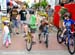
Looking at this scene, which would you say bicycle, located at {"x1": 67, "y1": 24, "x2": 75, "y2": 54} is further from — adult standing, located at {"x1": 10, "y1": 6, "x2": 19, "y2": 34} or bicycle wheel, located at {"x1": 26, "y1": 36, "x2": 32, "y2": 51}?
adult standing, located at {"x1": 10, "y1": 6, "x2": 19, "y2": 34}

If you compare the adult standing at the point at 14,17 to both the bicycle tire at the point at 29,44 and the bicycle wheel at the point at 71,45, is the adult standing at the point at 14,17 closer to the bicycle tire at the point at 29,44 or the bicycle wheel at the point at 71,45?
the bicycle tire at the point at 29,44

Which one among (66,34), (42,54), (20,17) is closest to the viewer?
(42,54)

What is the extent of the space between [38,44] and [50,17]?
35.7ft

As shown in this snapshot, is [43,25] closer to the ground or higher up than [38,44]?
higher up

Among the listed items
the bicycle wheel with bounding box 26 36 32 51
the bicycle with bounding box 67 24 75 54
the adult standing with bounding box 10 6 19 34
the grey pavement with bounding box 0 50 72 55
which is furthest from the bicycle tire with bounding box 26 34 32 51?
the adult standing with bounding box 10 6 19 34

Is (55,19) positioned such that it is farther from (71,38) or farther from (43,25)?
(71,38)

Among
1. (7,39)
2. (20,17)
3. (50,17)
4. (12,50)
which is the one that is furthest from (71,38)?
(50,17)

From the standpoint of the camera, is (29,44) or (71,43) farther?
(29,44)

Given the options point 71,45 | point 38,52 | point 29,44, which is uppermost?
point 71,45

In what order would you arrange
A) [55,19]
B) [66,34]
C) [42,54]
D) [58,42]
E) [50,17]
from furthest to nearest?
1. [50,17]
2. [55,19]
3. [58,42]
4. [66,34]
5. [42,54]

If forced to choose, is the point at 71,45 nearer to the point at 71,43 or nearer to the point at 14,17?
the point at 71,43

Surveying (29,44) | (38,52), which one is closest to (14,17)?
(29,44)

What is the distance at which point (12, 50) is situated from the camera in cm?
1299

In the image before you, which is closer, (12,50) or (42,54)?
(42,54)
